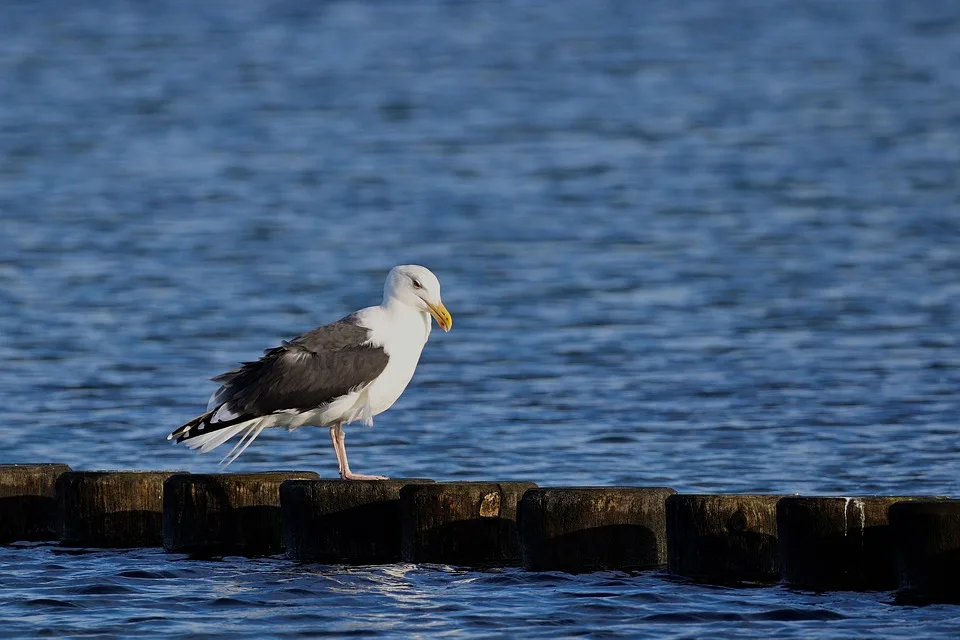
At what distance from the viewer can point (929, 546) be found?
10523 mm

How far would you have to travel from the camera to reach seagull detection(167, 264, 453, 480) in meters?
13.1

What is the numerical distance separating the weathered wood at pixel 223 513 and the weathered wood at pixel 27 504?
1243 millimetres

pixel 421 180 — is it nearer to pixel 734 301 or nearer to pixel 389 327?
pixel 734 301

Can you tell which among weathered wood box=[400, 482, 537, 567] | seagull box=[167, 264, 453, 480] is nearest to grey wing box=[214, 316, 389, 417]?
seagull box=[167, 264, 453, 480]

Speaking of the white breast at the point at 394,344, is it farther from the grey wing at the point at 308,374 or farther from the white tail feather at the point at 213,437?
the white tail feather at the point at 213,437

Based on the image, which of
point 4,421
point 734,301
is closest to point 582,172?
point 734,301

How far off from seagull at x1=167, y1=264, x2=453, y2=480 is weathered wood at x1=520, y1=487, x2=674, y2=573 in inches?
62.4

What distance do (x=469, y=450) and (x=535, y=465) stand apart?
4.14 feet

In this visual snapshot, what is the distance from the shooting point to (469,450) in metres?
19.1

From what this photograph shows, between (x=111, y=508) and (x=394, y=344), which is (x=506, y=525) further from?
(x=111, y=508)

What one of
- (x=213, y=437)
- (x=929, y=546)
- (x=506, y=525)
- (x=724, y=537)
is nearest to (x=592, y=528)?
(x=506, y=525)

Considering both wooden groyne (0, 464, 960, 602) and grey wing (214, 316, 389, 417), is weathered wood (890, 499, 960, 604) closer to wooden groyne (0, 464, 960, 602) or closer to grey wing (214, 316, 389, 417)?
wooden groyne (0, 464, 960, 602)

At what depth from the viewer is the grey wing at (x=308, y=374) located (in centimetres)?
1308

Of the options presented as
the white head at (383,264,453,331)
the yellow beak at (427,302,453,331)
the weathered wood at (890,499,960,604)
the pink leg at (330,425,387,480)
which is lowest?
the weathered wood at (890,499,960,604)
